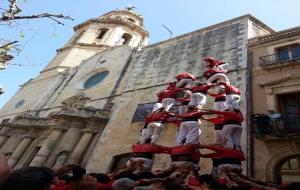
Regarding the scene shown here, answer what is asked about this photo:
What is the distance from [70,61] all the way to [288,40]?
19816 millimetres

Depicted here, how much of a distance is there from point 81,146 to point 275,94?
1018 centimetres

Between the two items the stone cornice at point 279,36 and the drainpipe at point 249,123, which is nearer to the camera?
the drainpipe at point 249,123

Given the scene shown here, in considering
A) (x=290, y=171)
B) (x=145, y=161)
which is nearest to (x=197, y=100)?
(x=145, y=161)

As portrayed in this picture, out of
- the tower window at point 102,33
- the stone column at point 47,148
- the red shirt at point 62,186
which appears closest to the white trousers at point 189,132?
the red shirt at point 62,186

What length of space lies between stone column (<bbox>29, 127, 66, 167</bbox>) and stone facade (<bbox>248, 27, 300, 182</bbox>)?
1118cm

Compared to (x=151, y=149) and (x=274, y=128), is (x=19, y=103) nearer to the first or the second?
(x=151, y=149)

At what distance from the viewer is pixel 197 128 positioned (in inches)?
291

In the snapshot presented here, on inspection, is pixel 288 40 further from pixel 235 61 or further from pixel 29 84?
pixel 29 84

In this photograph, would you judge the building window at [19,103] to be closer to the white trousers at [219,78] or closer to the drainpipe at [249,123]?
the drainpipe at [249,123]

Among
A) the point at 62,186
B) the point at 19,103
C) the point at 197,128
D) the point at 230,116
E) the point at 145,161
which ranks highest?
the point at 19,103

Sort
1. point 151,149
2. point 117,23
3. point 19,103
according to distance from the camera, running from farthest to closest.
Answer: point 117,23 → point 19,103 → point 151,149

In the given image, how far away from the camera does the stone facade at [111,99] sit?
48.5ft

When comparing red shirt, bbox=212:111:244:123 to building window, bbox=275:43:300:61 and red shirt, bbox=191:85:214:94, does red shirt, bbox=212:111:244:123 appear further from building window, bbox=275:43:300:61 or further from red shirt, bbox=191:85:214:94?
building window, bbox=275:43:300:61

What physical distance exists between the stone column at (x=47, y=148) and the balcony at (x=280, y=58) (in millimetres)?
11753
